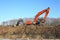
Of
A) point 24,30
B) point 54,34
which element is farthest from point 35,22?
point 54,34

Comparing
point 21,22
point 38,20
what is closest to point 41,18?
point 38,20

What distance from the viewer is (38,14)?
24.4 m

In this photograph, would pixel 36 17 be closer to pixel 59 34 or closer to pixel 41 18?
pixel 41 18

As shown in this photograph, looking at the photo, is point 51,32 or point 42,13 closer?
point 51,32

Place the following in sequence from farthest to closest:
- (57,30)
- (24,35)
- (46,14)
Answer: (46,14) → (57,30) → (24,35)

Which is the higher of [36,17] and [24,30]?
[36,17]

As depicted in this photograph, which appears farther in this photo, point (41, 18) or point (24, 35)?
point (41, 18)

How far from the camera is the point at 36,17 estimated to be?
952 inches

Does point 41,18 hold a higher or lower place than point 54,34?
higher

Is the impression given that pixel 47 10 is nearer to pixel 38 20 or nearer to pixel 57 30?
pixel 38 20

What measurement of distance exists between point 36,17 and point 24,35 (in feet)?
33.2

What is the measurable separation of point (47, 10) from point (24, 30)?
26.1ft

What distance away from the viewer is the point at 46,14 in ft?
76.7

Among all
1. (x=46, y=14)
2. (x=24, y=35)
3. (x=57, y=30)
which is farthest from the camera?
(x=46, y=14)
